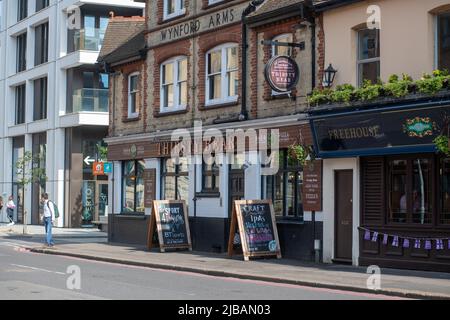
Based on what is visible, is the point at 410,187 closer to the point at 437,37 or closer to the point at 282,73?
the point at 437,37

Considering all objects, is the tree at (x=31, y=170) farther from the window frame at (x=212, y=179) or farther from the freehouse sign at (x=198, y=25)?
the window frame at (x=212, y=179)

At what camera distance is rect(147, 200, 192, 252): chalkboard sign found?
2403 centimetres

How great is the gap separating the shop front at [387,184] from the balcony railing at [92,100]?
854 inches

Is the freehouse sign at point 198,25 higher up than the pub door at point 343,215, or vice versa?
the freehouse sign at point 198,25

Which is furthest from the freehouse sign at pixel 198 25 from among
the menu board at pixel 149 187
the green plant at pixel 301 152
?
the green plant at pixel 301 152

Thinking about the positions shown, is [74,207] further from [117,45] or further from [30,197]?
[117,45]

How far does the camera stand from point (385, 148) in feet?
59.5

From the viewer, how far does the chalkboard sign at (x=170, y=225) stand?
24031mm

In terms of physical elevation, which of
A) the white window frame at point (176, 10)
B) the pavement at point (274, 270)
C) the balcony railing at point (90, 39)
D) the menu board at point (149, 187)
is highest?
the balcony railing at point (90, 39)

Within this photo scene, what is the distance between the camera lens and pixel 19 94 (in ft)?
157

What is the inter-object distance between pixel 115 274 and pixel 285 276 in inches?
152

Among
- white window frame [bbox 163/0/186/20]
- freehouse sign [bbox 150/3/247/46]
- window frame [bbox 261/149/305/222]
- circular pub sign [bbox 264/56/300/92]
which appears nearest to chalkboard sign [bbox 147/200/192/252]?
window frame [bbox 261/149/305/222]

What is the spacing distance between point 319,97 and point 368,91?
5.54ft

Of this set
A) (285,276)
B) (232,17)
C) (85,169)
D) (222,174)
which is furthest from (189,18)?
(85,169)
